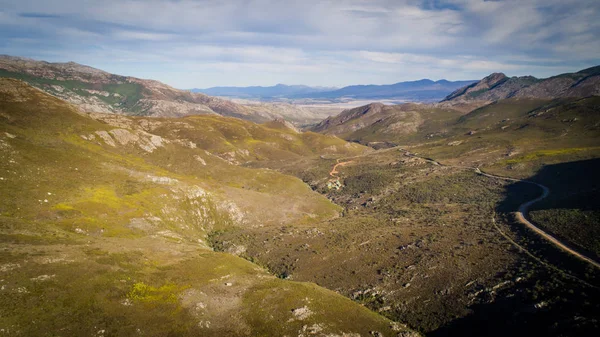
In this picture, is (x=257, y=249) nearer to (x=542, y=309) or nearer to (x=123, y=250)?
(x=123, y=250)

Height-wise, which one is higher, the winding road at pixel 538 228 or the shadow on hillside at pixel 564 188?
the shadow on hillside at pixel 564 188

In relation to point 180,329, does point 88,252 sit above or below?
above

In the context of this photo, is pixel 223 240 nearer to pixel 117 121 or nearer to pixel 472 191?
pixel 472 191


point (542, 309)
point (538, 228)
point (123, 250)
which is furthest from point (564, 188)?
point (123, 250)

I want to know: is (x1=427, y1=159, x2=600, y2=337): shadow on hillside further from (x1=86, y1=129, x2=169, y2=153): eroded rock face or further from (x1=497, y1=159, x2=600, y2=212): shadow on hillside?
(x1=86, y1=129, x2=169, y2=153): eroded rock face

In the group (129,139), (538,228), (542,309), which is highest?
(129,139)

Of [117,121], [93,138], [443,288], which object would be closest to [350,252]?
[443,288]

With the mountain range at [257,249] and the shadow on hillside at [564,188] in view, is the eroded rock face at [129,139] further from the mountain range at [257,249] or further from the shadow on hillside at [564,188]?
the shadow on hillside at [564,188]

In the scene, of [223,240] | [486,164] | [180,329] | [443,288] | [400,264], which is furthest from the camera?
[486,164]

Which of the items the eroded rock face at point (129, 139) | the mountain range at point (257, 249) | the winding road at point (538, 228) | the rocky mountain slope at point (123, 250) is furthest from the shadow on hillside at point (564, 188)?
the eroded rock face at point (129, 139)
